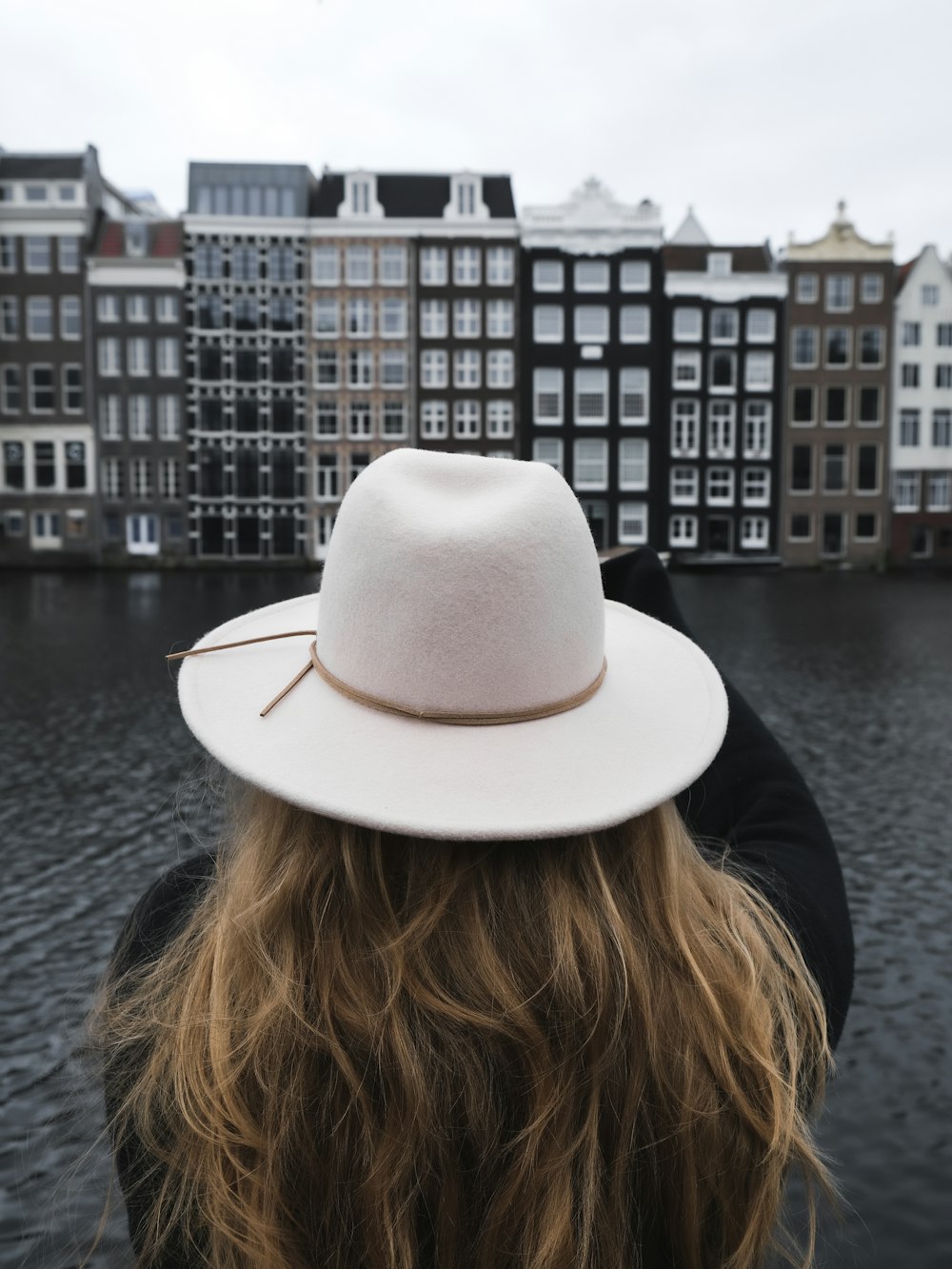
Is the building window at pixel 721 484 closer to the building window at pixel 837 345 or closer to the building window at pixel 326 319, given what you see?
the building window at pixel 837 345

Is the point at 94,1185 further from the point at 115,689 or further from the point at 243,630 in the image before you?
the point at 115,689

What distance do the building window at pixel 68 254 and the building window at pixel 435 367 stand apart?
15384mm

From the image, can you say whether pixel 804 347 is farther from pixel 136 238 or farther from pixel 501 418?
pixel 136 238

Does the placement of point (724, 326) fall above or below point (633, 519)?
above

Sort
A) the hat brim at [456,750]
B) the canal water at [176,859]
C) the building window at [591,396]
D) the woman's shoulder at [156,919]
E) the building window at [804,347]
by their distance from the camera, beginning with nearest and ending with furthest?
the hat brim at [456,750] → the woman's shoulder at [156,919] → the canal water at [176,859] → the building window at [591,396] → the building window at [804,347]

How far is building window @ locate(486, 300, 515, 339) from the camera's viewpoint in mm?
47125

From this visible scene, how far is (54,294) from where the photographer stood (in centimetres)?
4722

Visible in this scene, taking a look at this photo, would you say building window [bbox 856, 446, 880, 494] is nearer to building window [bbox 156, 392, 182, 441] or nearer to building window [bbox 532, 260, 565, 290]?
building window [bbox 532, 260, 565, 290]

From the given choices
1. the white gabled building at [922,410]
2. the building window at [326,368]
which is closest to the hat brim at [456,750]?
the building window at [326,368]

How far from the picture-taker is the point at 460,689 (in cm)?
124

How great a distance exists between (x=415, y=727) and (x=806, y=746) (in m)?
11.2

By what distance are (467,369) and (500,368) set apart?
143 centimetres

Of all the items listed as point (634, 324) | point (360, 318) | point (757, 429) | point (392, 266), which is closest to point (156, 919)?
point (634, 324)

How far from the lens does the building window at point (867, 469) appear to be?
48906 millimetres
